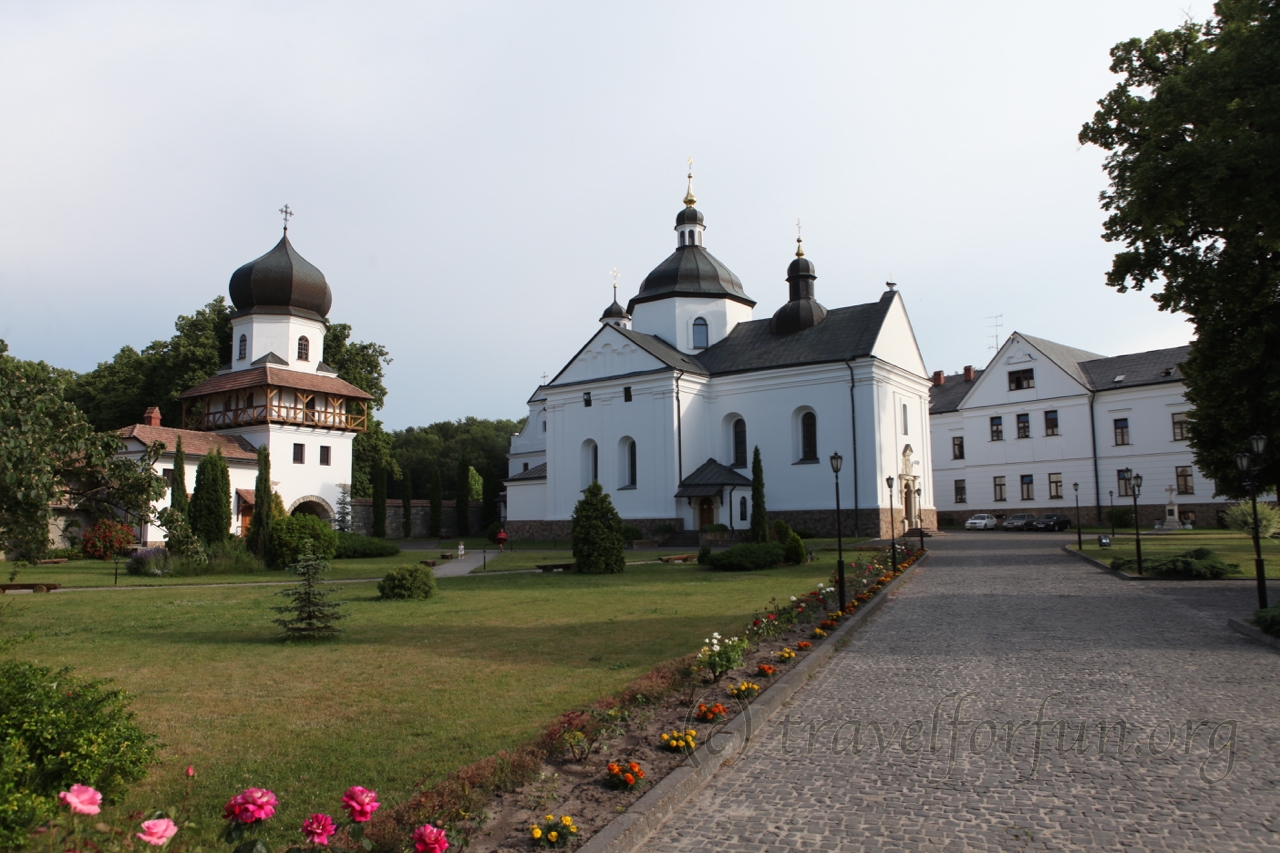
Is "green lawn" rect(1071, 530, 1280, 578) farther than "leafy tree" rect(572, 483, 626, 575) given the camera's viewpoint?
No

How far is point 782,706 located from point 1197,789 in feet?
11.6

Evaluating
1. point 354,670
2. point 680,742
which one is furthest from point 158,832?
point 354,670

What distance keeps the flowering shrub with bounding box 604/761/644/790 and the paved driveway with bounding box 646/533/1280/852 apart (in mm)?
361

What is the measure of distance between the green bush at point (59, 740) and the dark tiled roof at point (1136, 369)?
1920 inches

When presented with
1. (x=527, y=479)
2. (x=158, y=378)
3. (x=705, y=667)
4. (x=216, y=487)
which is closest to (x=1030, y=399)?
(x=527, y=479)

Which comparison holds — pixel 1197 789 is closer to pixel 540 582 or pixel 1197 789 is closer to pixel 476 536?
Result: pixel 540 582

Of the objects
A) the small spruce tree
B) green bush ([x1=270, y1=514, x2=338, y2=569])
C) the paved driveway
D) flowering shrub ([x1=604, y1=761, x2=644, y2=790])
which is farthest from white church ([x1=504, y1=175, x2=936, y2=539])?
flowering shrub ([x1=604, y1=761, x2=644, y2=790])

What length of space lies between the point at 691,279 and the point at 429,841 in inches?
1693

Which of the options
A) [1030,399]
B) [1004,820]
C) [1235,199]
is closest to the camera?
[1004,820]

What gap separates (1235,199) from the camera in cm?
1380

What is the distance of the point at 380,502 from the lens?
50.3 m

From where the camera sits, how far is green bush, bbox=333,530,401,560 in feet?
111

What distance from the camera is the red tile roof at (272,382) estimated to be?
43.2 m

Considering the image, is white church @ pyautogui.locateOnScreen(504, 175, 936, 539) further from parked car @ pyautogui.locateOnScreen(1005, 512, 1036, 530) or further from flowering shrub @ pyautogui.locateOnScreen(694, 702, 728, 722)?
flowering shrub @ pyautogui.locateOnScreen(694, 702, 728, 722)
